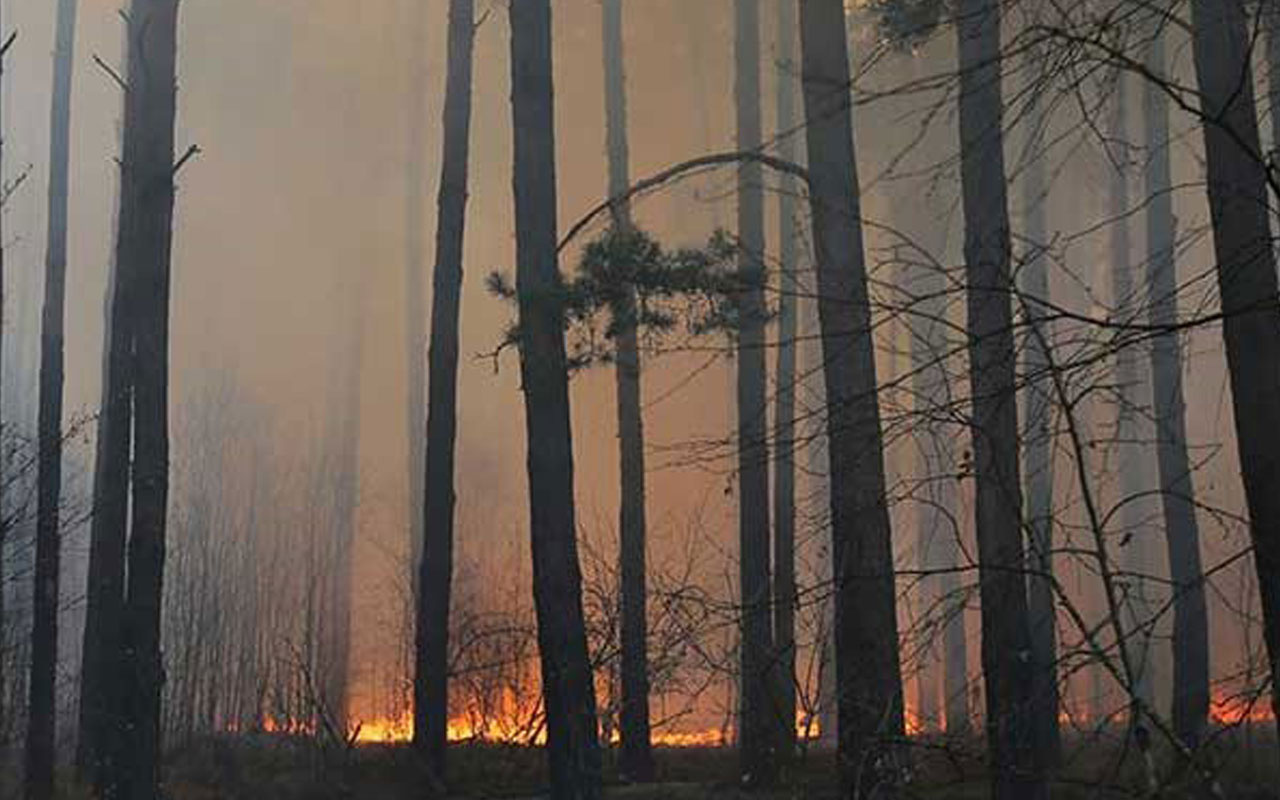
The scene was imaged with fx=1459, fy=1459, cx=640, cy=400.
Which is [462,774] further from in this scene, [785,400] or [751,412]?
[785,400]

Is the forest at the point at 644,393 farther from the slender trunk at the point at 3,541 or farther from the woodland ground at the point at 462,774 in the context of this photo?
the slender trunk at the point at 3,541

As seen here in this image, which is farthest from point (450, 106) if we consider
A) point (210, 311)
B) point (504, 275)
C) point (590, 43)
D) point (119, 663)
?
point (210, 311)

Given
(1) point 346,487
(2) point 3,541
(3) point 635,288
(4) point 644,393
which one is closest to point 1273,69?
(3) point 635,288

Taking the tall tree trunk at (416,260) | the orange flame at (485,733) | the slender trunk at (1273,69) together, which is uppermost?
the tall tree trunk at (416,260)

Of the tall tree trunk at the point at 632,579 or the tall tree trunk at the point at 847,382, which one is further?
the tall tree trunk at the point at 632,579

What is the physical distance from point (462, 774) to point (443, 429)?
12.4 feet

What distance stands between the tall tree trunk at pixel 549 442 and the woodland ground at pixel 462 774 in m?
2.58

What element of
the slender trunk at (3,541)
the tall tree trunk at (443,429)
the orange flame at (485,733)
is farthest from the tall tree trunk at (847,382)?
the tall tree trunk at (443,429)

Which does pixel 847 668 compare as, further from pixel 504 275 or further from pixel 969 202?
pixel 504 275

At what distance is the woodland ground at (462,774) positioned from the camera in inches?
510

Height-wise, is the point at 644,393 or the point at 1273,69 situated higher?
the point at 644,393

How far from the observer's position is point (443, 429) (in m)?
16.1

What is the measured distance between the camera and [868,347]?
9641mm

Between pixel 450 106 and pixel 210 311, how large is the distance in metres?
21.3
